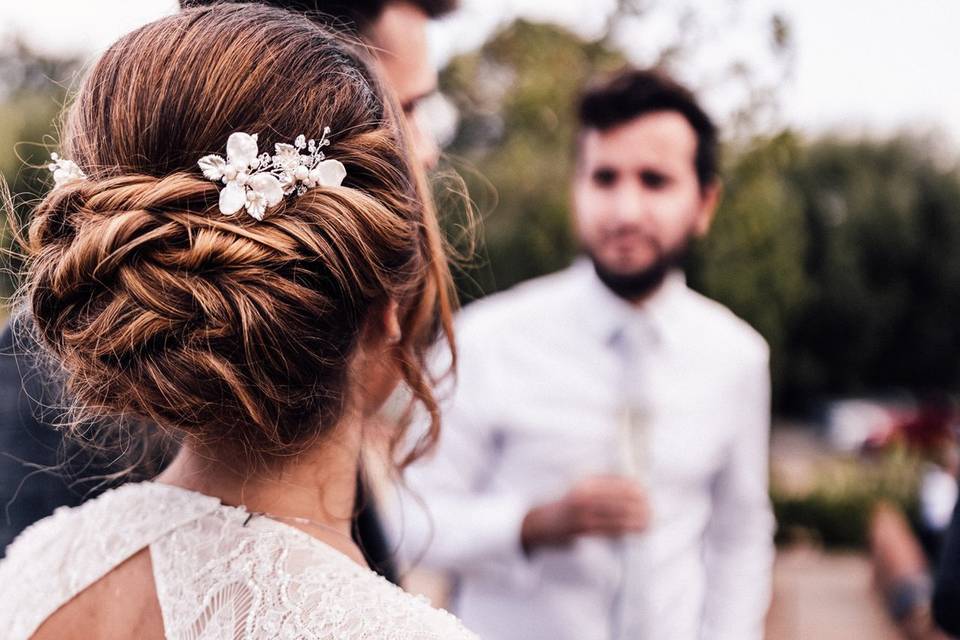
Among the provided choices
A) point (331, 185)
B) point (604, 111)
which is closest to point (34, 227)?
point (331, 185)

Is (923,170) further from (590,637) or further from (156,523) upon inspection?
(156,523)

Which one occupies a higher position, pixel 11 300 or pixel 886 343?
pixel 11 300

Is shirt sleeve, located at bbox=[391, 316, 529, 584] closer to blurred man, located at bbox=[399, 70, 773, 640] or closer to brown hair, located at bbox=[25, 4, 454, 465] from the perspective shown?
blurred man, located at bbox=[399, 70, 773, 640]

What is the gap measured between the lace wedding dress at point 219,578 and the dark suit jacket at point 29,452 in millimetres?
265

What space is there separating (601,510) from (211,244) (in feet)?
4.45

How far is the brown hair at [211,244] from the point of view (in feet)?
3.40

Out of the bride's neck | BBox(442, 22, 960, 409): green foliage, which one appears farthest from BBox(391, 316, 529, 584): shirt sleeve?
BBox(442, 22, 960, 409): green foliage

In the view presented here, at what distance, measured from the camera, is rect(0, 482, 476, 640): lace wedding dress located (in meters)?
1.03

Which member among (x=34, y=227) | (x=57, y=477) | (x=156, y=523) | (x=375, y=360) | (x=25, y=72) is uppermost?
(x=34, y=227)

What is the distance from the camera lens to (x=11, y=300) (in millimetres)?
1312

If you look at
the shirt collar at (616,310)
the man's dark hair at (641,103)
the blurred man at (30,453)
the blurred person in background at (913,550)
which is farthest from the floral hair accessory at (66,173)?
the blurred person in background at (913,550)

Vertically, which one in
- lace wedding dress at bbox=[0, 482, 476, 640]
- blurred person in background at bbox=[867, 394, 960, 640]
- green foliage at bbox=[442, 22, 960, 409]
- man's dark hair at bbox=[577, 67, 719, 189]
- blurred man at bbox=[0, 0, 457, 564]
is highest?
man's dark hair at bbox=[577, 67, 719, 189]

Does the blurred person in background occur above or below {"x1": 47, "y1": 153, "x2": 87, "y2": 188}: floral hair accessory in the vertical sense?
below

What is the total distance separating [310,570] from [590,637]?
1.43 meters
